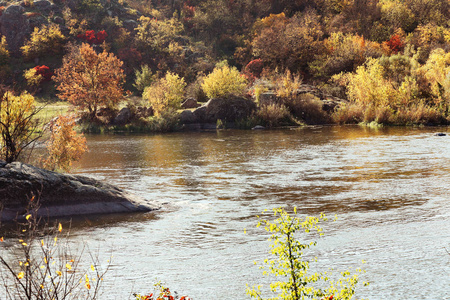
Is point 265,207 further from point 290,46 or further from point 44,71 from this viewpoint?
point 44,71

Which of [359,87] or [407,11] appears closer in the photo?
[359,87]

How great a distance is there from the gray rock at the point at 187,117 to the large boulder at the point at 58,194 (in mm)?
25022

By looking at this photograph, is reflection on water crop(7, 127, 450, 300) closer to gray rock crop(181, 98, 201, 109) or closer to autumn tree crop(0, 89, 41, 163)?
autumn tree crop(0, 89, 41, 163)

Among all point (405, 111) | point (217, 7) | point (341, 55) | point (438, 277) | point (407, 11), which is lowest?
point (438, 277)

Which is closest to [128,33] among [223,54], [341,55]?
[223,54]

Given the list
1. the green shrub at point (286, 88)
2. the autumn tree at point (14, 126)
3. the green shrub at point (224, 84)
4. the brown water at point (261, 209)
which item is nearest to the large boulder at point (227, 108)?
the green shrub at point (224, 84)

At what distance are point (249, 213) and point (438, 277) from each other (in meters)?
5.10

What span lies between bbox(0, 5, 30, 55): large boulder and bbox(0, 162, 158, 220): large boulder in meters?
48.6

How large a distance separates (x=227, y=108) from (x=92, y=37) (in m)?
26.1

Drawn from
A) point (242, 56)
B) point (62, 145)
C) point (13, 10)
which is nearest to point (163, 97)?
point (62, 145)

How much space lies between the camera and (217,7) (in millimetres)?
66312

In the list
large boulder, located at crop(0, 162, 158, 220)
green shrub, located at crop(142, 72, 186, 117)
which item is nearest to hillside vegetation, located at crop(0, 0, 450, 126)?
green shrub, located at crop(142, 72, 186, 117)

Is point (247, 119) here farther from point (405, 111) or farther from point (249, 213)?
point (249, 213)

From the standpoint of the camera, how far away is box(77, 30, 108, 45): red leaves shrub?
5670cm
